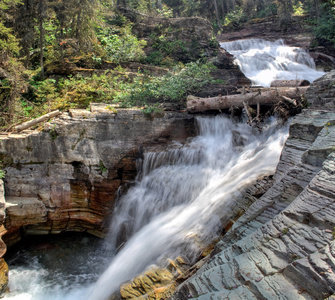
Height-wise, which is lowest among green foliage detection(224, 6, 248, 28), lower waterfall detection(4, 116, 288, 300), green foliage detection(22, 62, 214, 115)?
lower waterfall detection(4, 116, 288, 300)

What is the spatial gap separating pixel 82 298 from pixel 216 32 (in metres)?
30.1

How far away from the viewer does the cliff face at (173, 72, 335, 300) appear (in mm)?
2582

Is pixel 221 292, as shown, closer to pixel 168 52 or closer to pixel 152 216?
pixel 152 216

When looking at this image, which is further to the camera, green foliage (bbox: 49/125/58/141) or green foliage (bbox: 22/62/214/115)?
green foliage (bbox: 22/62/214/115)

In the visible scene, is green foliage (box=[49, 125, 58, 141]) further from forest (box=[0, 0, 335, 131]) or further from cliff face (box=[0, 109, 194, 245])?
forest (box=[0, 0, 335, 131])

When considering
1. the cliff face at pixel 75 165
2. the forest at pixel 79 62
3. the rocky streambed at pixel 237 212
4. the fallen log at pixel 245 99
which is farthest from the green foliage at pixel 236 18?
the cliff face at pixel 75 165

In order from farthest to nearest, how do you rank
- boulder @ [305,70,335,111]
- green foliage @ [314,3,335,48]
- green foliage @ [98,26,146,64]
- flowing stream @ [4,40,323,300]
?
1. green foliage @ [314,3,335,48]
2. green foliage @ [98,26,146,64]
3. boulder @ [305,70,335,111]
4. flowing stream @ [4,40,323,300]

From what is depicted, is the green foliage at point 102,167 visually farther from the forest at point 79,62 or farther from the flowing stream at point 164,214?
the forest at point 79,62

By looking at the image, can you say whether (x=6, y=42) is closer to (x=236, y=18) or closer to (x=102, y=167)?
(x=102, y=167)

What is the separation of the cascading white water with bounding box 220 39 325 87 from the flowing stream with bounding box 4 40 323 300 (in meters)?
7.29

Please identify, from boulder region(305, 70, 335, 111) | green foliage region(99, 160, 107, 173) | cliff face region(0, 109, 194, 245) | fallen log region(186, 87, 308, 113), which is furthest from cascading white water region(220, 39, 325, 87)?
green foliage region(99, 160, 107, 173)

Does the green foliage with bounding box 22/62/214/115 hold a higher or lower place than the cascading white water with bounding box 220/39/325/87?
lower

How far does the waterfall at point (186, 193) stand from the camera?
5566 mm

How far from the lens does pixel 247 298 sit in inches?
108
